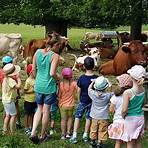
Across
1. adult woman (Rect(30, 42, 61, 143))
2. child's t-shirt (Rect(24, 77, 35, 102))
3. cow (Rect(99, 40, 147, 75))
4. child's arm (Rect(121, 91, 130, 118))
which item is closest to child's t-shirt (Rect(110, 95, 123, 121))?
child's arm (Rect(121, 91, 130, 118))

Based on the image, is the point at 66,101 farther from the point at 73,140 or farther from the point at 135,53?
the point at 135,53

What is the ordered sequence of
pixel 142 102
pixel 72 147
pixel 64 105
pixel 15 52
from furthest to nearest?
pixel 15 52 < pixel 64 105 < pixel 72 147 < pixel 142 102

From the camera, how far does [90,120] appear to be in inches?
344

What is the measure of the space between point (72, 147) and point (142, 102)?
163cm

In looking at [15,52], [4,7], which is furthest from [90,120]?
[4,7]

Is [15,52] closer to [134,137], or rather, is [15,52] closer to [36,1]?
[36,1]

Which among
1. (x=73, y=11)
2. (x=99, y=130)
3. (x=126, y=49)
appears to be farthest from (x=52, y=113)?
(x=73, y=11)

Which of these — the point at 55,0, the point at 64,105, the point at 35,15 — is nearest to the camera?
the point at 64,105

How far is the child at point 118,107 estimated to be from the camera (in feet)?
24.6

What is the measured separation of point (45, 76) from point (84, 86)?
67 cm

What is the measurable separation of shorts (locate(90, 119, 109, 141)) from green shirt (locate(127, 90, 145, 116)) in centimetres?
107

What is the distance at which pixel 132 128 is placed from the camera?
7.44 meters

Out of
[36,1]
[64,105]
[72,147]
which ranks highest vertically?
[36,1]

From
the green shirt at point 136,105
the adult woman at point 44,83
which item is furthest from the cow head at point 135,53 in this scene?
the green shirt at point 136,105
